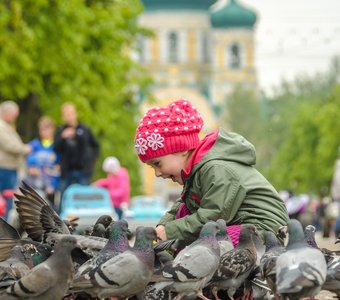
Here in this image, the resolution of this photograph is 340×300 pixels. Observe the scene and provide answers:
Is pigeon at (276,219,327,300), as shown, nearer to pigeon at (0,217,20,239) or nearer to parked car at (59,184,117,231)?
pigeon at (0,217,20,239)

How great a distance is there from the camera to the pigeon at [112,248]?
26.4 feet

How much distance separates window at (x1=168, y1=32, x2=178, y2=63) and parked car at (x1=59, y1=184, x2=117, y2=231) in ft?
512

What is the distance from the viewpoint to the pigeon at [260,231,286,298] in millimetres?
7898

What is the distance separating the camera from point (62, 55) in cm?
3291

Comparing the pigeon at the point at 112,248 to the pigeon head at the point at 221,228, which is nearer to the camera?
the pigeon at the point at 112,248

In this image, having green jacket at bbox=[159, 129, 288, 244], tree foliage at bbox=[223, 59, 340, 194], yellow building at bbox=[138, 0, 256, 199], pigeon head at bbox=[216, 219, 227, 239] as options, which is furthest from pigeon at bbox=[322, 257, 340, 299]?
yellow building at bbox=[138, 0, 256, 199]

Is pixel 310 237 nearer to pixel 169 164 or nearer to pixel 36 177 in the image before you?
pixel 169 164

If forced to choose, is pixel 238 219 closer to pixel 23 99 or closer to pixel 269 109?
pixel 23 99

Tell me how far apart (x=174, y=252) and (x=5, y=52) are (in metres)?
21.9

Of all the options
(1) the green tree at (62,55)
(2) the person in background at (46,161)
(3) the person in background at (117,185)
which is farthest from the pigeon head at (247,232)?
(1) the green tree at (62,55)

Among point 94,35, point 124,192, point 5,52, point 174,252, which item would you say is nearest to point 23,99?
point 94,35

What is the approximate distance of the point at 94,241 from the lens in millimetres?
8672

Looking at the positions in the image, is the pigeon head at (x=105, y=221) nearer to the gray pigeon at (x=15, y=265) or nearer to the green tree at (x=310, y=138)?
the gray pigeon at (x=15, y=265)

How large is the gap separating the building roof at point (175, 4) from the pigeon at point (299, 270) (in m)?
163
